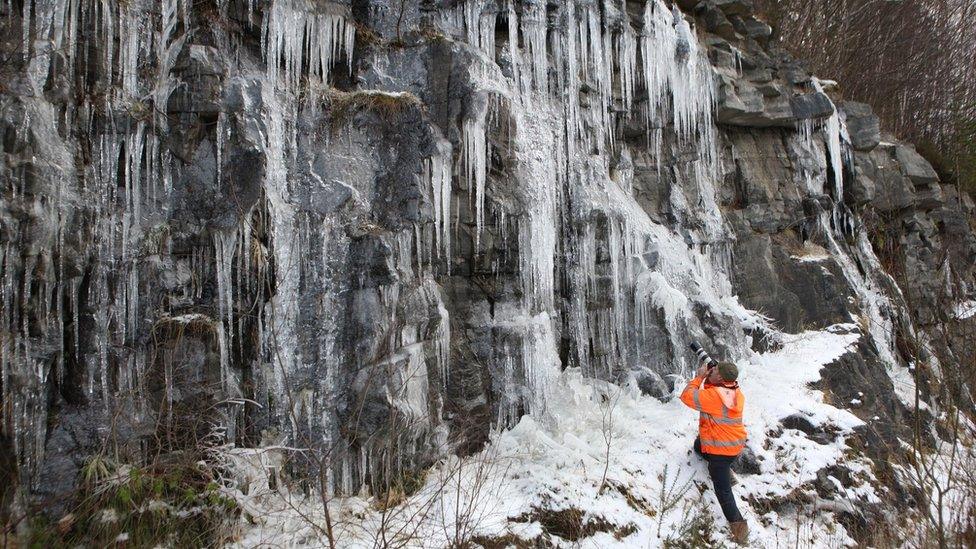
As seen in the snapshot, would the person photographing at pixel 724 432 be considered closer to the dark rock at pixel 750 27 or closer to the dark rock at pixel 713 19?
the dark rock at pixel 713 19

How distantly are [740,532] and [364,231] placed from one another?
4653mm

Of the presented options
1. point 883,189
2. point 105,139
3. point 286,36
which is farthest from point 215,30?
point 883,189

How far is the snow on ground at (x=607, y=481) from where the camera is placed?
15.0ft

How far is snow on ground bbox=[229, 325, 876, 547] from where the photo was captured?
4559mm

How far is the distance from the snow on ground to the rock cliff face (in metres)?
0.40

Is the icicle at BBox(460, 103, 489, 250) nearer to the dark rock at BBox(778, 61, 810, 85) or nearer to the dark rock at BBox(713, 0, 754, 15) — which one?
the dark rock at BBox(713, 0, 754, 15)

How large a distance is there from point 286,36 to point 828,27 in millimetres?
14218

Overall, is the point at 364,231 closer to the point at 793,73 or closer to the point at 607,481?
the point at 607,481

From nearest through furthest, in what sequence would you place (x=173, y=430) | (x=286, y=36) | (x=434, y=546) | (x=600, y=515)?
(x=434, y=546), (x=173, y=430), (x=600, y=515), (x=286, y=36)

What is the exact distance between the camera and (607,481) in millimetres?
5531

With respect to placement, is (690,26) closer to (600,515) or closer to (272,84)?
(272,84)

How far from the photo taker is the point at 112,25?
5379 mm

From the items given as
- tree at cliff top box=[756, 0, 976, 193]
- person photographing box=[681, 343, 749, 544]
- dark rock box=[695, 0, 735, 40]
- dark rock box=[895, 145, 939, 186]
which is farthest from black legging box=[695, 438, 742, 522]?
tree at cliff top box=[756, 0, 976, 193]

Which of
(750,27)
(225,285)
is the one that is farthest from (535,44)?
(225,285)
